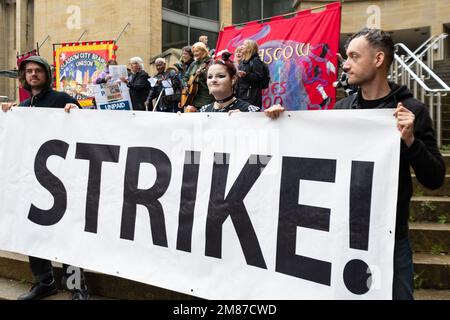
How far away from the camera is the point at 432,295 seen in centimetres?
316

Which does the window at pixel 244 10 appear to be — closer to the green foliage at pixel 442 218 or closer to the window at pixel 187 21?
the window at pixel 187 21

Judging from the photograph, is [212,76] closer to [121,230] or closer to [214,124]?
[214,124]

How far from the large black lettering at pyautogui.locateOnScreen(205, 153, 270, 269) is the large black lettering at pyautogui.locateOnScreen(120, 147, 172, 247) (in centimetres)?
35

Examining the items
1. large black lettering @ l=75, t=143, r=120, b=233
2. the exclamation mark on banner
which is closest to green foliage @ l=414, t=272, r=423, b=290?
the exclamation mark on banner

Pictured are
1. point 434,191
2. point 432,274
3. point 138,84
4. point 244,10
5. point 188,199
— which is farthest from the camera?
point 244,10

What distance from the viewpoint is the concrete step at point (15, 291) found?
3492 mm

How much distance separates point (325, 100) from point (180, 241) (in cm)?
367

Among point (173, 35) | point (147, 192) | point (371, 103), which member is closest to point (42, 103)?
point (147, 192)

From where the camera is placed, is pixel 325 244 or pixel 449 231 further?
pixel 449 231

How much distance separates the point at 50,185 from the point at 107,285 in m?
0.94

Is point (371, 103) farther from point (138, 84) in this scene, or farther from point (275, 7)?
point (275, 7)

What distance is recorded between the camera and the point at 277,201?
2562 millimetres
